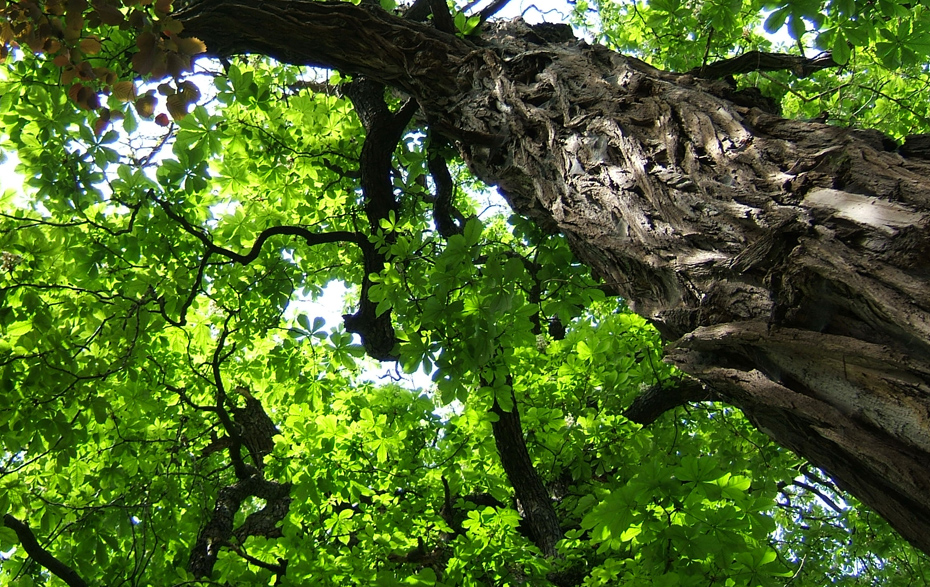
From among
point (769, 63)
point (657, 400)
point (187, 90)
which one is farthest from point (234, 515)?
point (769, 63)

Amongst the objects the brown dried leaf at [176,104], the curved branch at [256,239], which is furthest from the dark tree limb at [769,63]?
the brown dried leaf at [176,104]

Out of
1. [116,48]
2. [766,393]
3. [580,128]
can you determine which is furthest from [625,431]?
[116,48]

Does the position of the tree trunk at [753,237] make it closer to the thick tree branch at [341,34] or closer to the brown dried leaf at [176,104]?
the thick tree branch at [341,34]

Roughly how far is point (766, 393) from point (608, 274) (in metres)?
0.78

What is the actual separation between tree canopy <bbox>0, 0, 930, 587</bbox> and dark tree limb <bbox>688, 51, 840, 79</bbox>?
0.07 ft

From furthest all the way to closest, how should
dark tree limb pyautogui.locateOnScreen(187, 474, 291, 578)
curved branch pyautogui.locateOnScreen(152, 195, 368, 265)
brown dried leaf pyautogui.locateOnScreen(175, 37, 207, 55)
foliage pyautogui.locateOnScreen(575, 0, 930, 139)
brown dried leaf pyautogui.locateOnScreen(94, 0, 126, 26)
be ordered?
dark tree limb pyautogui.locateOnScreen(187, 474, 291, 578) < curved branch pyautogui.locateOnScreen(152, 195, 368, 265) < foliage pyautogui.locateOnScreen(575, 0, 930, 139) < brown dried leaf pyautogui.locateOnScreen(175, 37, 207, 55) < brown dried leaf pyautogui.locateOnScreen(94, 0, 126, 26)

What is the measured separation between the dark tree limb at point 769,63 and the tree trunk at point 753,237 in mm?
1163

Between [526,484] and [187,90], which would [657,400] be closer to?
[526,484]

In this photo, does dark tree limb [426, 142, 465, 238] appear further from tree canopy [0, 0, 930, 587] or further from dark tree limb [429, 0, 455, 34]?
dark tree limb [429, 0, 455, 34]

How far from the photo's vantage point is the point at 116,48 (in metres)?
3.59

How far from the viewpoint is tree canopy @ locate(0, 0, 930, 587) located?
2518mm

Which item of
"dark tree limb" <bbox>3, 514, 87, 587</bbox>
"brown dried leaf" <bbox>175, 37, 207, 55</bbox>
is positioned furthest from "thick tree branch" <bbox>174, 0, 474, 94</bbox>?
"dark tree limb" <bbox>3, 514, 87, 587</bbox>

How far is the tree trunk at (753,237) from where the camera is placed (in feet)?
4.20

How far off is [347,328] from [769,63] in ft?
11.3
